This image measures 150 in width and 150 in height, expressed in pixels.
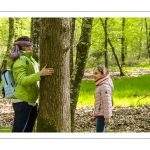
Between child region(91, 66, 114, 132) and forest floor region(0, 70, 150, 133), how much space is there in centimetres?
311

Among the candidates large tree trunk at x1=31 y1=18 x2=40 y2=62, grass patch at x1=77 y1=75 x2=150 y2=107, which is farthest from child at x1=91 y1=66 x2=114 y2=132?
grass patch at x1=77 y1=75 x2=150 y2=107

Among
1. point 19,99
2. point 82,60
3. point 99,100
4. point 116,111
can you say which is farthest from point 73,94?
point 116,111

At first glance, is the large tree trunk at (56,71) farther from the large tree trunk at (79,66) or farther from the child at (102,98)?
the large tree trunk at (79,66)

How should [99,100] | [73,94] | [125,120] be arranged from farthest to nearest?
[125,120]
[73,94]
[99,100]

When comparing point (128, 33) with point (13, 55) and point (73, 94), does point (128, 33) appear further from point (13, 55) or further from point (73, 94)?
point (13, 55)

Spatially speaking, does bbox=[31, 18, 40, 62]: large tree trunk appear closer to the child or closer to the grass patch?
the child

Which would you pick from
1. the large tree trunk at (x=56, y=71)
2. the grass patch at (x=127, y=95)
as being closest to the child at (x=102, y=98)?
the large tree trunk at (x=56, y=71)

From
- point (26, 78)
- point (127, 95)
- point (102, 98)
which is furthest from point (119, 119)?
point (26, 78)

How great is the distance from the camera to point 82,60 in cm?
629

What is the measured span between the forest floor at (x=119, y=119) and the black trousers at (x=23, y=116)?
3437 mm

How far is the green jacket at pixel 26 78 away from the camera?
3828mm
